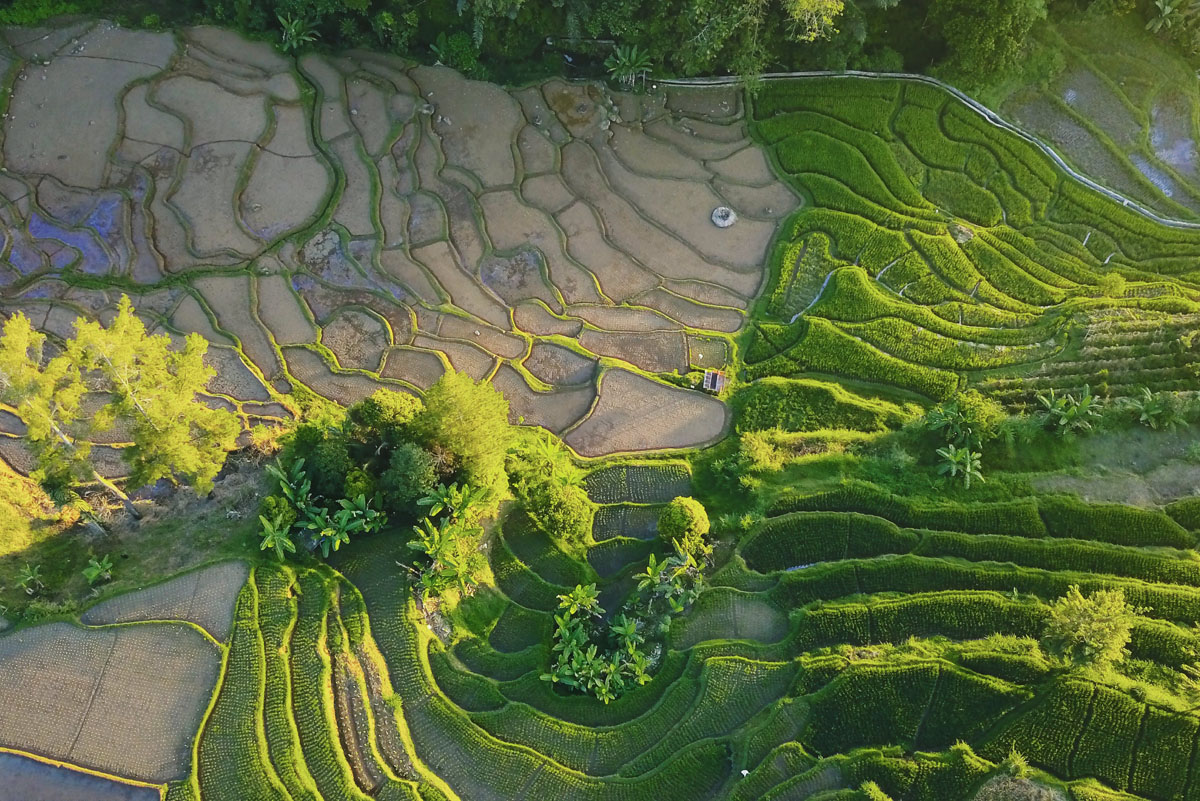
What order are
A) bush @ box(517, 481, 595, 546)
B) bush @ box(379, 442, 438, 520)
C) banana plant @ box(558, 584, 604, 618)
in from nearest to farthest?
1. bush @ box(379, 442, 438, 520)
2. banana plant @ box(558, 584, 604, 618)
3. bush @ box(517, 481, 595, 546)

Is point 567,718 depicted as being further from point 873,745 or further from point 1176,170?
point 1176,170

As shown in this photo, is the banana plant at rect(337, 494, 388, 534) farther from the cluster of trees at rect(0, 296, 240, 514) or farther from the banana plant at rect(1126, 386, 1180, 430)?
the banana plant at rect(1126, 386, 1180, 430)

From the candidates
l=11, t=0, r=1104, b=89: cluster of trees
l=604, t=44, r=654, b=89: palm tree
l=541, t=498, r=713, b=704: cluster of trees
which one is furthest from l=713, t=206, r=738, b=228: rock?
l=541, t=498, r=713, b=704: cluster of trees

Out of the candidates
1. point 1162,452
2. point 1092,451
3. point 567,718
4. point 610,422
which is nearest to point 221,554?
point 567,718

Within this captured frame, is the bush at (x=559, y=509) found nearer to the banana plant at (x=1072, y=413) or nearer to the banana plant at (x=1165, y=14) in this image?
the banana plant at (x=1072, y=413)

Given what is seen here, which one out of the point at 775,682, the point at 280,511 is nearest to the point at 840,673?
the point at 775,682

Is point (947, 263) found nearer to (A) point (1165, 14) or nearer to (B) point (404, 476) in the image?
(A) point (1165, 14)
